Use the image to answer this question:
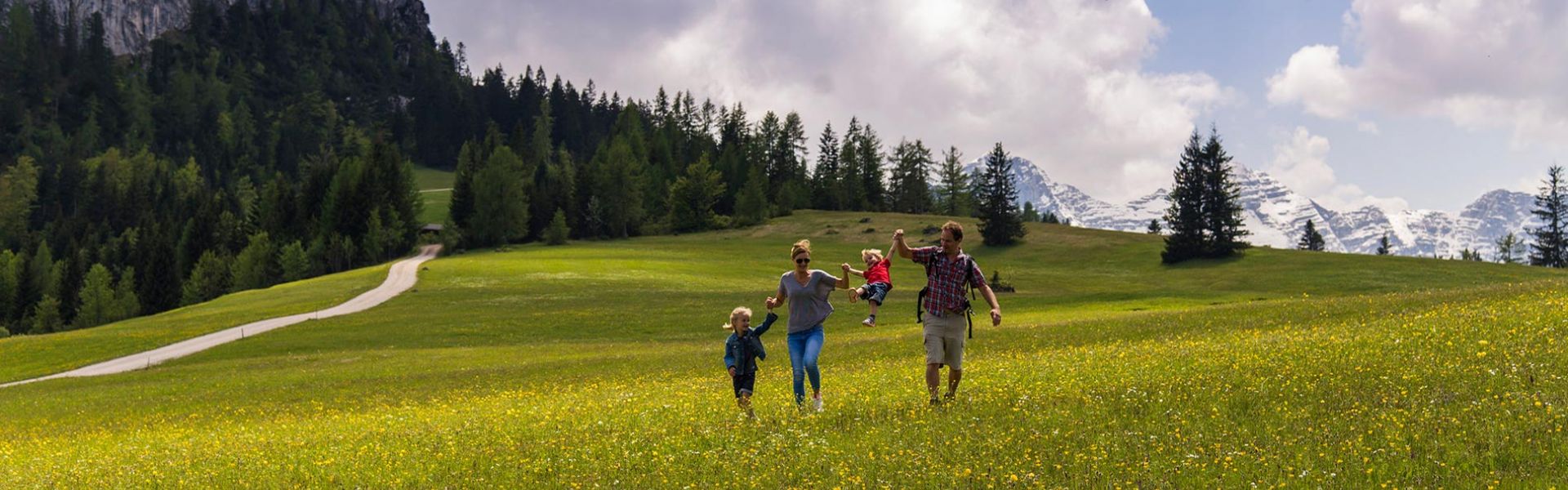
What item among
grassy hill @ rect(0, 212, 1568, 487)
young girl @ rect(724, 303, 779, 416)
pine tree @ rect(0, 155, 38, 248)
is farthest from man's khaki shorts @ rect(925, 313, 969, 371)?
pine tree @ rect(0, 155, 38, 248)

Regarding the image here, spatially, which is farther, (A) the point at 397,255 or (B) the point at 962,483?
(A) the point at 397,255

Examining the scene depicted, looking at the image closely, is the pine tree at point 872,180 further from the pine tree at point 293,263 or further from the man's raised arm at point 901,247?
the man's raised arm at point 901,247

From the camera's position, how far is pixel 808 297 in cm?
1397

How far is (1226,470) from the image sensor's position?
8.99 m

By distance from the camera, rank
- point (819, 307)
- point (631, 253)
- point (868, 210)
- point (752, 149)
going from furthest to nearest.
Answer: point (752, 149) → point (868, 210) → point (631, 253) → point (819, 307)

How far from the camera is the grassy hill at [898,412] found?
9.59 metres

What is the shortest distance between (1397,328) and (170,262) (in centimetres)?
13193

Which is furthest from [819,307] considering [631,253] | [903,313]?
[631,253]

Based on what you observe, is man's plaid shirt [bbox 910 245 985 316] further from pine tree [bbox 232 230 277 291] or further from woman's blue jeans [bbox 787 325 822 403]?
pine tree [bbox 232 230 277 291]

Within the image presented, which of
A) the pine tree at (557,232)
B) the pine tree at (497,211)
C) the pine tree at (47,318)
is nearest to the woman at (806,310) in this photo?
the pine tree at (557,232)

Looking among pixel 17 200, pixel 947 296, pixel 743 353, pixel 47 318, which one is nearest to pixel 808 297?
pixel 743 353

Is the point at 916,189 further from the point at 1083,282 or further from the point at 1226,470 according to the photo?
the point at 1226,470

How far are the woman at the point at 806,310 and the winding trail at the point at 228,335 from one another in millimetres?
36423

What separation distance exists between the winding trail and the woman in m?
36.4
